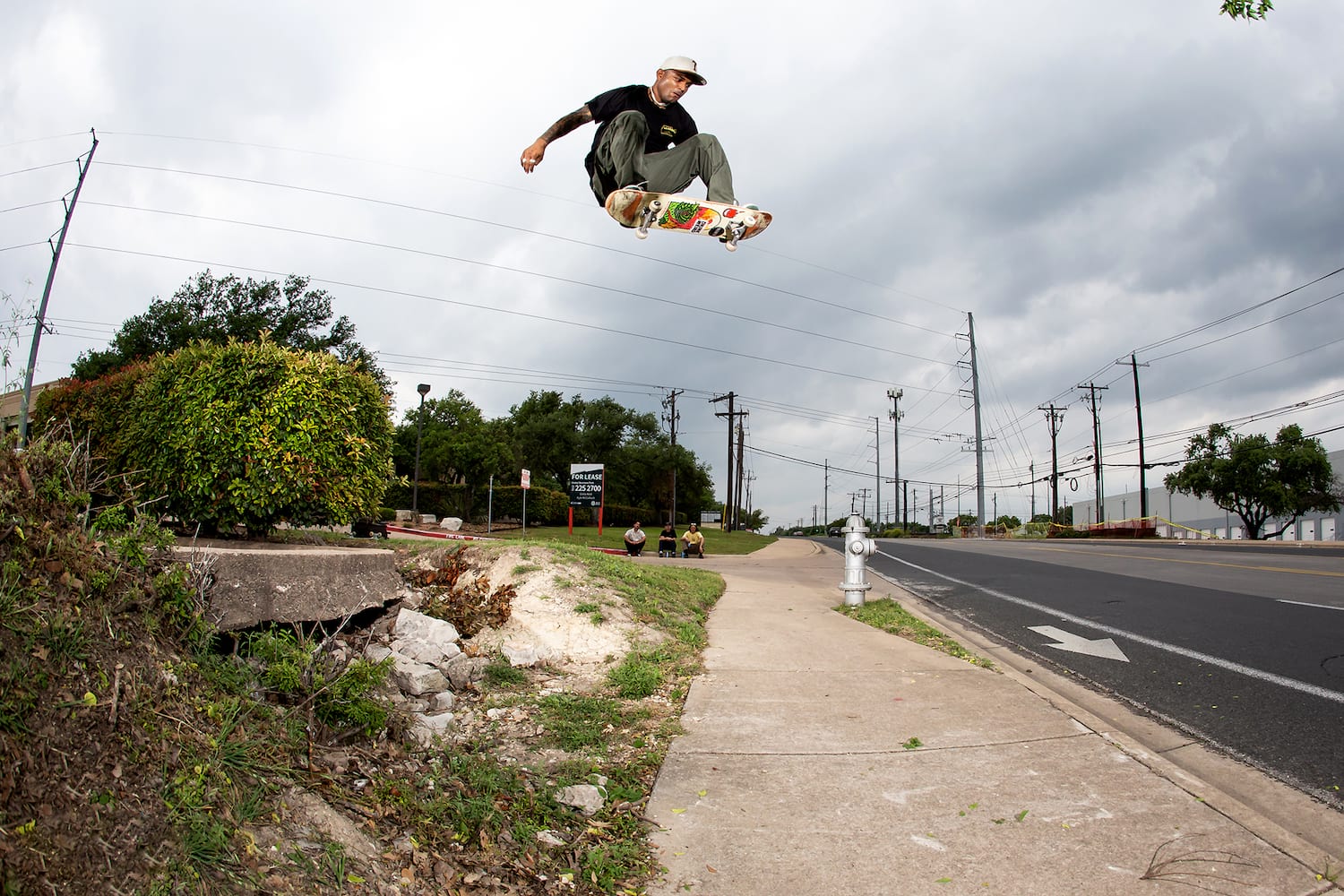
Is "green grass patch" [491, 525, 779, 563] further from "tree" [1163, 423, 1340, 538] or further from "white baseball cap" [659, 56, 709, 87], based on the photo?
"tree" [1163, 423, 1340, 538]

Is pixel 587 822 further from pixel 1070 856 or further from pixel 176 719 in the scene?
pixel 1070 856

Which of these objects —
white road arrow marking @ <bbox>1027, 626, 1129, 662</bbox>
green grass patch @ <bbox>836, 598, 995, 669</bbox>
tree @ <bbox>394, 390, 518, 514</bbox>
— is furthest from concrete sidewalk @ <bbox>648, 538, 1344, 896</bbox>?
tree @ <bbox>394, 390, 518, 514</bbox>

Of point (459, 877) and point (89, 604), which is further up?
point (89, 604)

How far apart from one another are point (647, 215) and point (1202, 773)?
13.8ft

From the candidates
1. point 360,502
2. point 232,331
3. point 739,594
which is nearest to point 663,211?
point 360,502

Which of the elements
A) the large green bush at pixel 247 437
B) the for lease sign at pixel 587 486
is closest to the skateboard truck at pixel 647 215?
the large green bush at pixel 247 437

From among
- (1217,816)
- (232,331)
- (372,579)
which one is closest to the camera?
(1217,816)

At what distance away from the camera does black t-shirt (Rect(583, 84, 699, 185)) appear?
332 cm

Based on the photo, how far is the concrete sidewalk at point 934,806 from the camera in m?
2.94

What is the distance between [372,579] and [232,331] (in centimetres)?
3854

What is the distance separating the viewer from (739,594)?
41.8 feet

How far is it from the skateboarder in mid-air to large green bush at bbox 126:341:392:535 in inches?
186

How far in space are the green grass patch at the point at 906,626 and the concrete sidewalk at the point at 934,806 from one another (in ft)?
4.18

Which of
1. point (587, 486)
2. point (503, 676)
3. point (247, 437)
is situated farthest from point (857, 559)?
point (587, 486)
